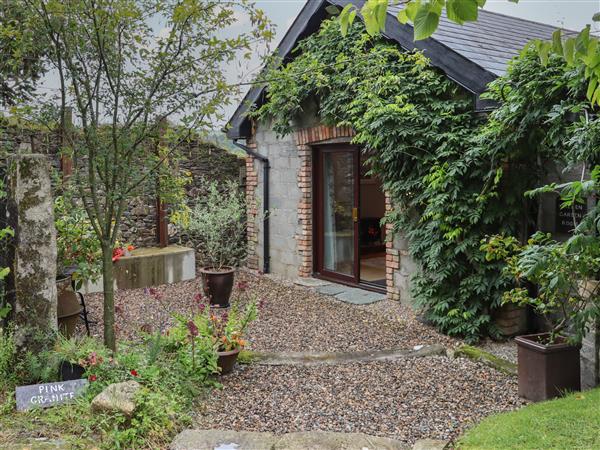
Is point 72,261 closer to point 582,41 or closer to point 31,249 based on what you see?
point 31,249

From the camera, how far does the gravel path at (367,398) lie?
3564 mm

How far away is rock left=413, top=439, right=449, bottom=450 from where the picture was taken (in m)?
3.15

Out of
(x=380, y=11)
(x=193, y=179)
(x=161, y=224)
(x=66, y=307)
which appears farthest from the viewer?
(x=193, y=179)

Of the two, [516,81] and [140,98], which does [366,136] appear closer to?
[516,81]

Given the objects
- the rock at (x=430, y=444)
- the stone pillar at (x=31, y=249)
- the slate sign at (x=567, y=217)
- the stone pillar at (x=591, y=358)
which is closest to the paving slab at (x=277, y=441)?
the rock at (x=430, y=444)

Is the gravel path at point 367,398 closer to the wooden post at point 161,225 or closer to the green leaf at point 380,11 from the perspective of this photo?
the green leaf at point 380,11

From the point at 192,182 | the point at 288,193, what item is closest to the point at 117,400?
the point at 288,193

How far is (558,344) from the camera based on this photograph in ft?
13.0

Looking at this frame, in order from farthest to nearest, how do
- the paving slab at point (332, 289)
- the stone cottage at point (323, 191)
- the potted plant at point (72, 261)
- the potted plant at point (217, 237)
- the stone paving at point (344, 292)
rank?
the paving slab at point (332, 289)
the stone paving at point (344, 292)
the potted plant at point (217, 237)
the stone cottage at point (323, 191)
the potted plant at point (72, 261)

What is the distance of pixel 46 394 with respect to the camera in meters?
3.51

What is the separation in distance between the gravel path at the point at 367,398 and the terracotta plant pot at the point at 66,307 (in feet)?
5.61

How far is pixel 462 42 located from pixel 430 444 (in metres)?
4.67

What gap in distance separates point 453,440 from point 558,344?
1211 millimetres

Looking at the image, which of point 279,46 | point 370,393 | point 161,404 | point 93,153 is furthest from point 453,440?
point 279,46
